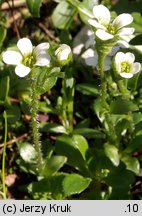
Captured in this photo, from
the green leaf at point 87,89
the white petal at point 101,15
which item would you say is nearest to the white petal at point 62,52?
the white petal at point 101,15

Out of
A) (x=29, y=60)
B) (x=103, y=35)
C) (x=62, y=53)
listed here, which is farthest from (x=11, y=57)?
(x=103, y=35)

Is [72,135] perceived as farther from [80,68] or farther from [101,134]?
[80,68]

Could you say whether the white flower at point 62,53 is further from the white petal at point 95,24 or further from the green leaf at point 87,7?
the green leaf at point 87,7

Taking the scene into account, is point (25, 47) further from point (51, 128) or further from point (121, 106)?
point (51, 128)

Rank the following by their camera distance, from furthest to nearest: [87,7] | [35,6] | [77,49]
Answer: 1. [77,49]
2. [87,7]
3. [35,6]

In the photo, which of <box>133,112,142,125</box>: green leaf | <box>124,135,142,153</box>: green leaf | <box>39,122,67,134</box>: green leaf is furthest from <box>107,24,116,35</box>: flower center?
<box>39,122,67,134</box>: green leaf

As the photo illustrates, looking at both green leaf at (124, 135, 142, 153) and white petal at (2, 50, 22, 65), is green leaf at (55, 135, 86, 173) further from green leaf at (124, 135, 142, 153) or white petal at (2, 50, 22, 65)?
white petal at (2, 50, 22, 65)
